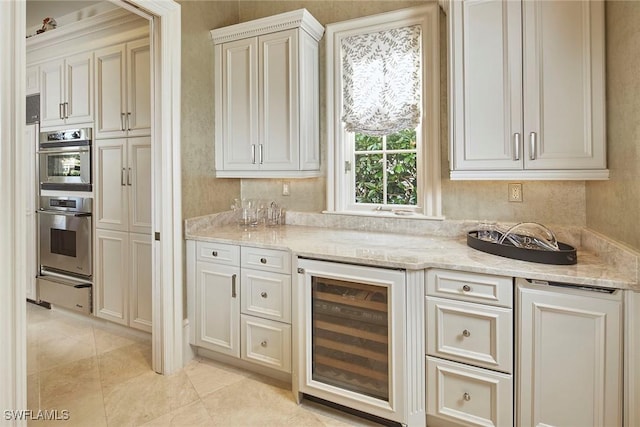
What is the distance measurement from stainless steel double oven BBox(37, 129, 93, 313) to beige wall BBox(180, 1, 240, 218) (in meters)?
1.23

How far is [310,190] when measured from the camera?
2998 millimetres

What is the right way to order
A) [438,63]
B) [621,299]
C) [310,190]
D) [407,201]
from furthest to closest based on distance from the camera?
[310,190]
[407,201]
[438,63]
[621,299]

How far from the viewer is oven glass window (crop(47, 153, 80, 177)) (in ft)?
11.0

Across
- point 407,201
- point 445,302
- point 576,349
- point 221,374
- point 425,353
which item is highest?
point 407,201

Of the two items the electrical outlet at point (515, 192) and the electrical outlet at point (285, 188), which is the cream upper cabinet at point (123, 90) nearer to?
the electrical outlet at point (285, 188)

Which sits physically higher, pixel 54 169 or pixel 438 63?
pixel 438 63

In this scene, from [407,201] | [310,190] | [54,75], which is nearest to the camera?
[407,201]

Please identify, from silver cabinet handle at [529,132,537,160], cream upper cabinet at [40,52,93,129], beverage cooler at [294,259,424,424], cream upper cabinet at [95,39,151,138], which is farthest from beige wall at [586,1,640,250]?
cream upper cabinet at [40,52,93,129]

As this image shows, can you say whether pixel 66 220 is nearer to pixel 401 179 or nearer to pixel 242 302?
pixel 242 302

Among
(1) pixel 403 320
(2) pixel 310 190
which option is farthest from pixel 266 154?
(1) pixel 403 320

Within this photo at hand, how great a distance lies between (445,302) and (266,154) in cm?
164

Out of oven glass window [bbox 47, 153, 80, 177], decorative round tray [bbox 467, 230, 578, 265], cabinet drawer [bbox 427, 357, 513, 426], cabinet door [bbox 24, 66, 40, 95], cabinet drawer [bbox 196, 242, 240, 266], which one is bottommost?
cabinet drawer [bbox 427, 357, 513, 426]

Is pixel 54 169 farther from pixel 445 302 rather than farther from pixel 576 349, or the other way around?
pixel 576 349

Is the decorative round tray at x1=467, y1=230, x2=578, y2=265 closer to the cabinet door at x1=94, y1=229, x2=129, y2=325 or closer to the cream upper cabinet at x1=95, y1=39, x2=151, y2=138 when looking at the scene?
the cream upper cabinet at x1=95, y1=39, x2=151, y2=138
